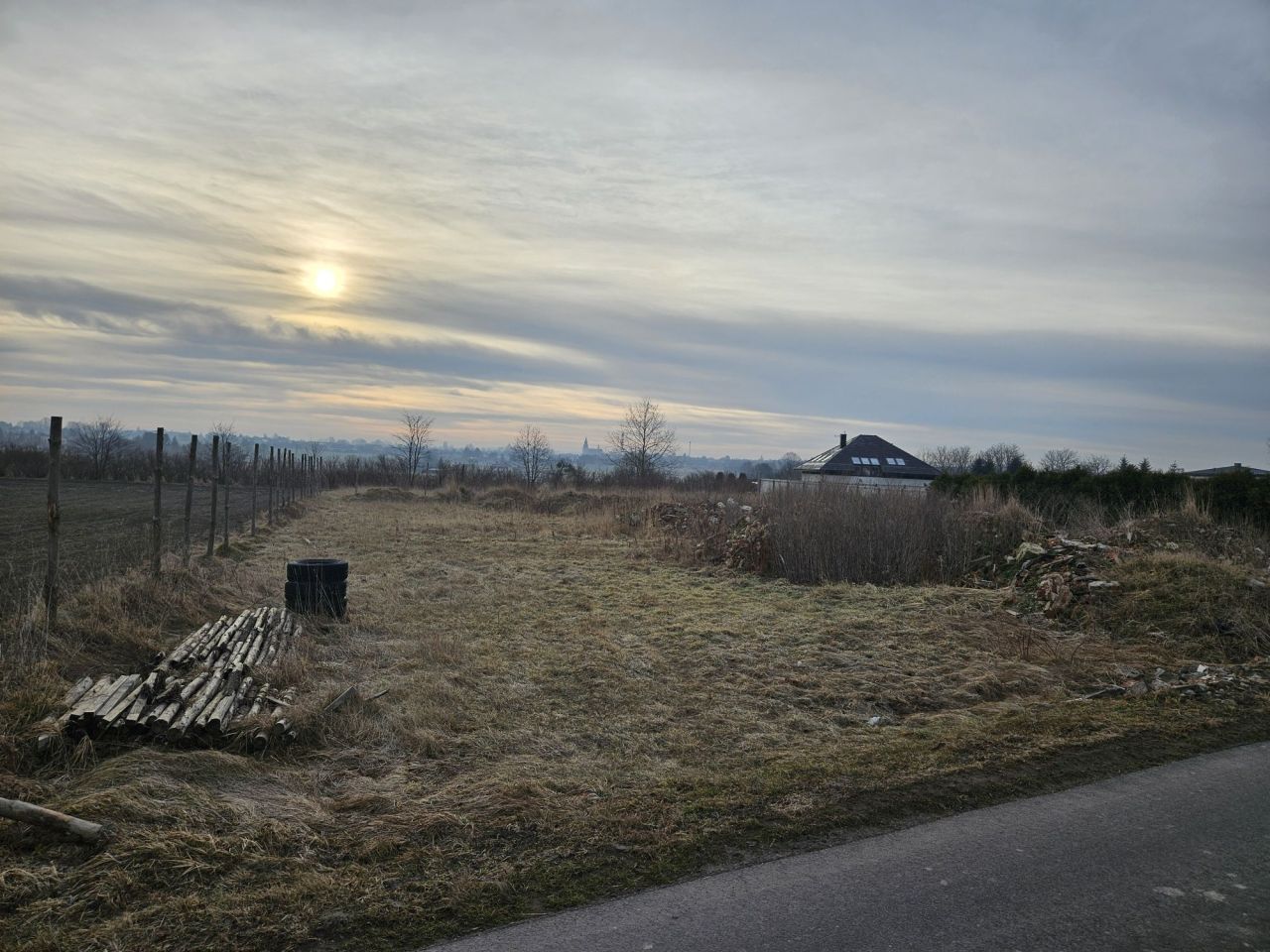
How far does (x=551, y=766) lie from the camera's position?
204 inches

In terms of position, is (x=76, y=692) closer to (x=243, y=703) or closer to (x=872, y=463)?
(x=243, y=703)

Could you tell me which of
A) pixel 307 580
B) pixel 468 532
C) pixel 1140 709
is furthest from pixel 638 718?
pixel 468 532

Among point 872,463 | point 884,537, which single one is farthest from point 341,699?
point 872,463

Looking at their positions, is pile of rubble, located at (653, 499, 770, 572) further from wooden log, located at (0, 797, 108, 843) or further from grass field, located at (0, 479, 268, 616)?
wooden log, located at (0, 797, 108, 843)

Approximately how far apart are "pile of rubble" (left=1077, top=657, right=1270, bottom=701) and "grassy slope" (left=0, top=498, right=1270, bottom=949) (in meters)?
0.29

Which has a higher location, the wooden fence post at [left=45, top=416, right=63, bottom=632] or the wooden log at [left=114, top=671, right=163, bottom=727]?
the wooden fence post at [left=45, top=416, right=63, bottom=632]

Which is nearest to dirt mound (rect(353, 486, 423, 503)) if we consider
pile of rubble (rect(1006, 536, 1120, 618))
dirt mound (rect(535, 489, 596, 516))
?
dirt mound (rect(535, 489, 596, 516))

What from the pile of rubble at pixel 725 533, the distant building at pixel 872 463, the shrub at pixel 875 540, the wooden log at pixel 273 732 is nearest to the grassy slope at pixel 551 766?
the wooden log at pixel 273 732

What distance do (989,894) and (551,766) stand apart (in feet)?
8.57

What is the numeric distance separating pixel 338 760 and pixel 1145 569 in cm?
1026

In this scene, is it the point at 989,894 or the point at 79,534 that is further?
the point at 79,534

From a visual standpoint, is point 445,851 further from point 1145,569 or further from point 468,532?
point 468,532

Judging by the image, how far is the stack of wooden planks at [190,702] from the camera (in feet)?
16.5

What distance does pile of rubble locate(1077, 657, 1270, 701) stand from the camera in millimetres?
7023
